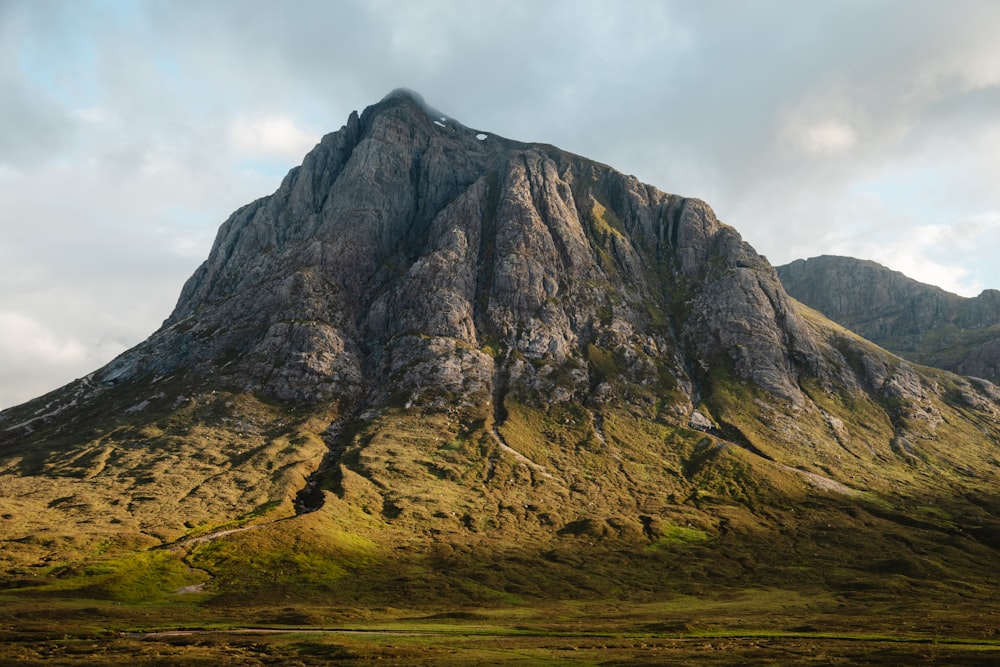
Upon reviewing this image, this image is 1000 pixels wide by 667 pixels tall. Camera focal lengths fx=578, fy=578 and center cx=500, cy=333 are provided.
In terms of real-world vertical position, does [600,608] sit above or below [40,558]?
below

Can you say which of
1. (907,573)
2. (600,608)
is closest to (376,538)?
(600,608)

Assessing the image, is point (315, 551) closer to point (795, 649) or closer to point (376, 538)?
point (376, 538)

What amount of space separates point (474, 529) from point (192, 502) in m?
94.4

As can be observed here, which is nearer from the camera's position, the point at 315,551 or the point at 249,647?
the point at 249,647

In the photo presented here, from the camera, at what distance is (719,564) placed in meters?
174

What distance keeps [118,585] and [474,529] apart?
10192cm

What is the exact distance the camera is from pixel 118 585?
433 feet

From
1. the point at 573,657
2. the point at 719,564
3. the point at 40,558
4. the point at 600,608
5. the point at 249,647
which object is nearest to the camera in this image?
the point at 573,657

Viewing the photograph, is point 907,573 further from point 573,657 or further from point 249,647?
point 249,647

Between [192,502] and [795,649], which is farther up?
[192,502]

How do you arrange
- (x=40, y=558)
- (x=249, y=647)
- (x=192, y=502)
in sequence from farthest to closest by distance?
(x=192, y=502), (x=40, y=558), (x=249, y=647)

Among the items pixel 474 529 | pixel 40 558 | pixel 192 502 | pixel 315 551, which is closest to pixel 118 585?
pixel 40 558

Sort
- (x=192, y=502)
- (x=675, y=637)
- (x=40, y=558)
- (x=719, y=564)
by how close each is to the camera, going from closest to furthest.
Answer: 1. (x=675, y=637)
2. (x=40, y=558)
3. (x=719, y=564)
4. (x=192, y=502)

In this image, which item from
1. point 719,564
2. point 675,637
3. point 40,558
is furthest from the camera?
point 719,564
